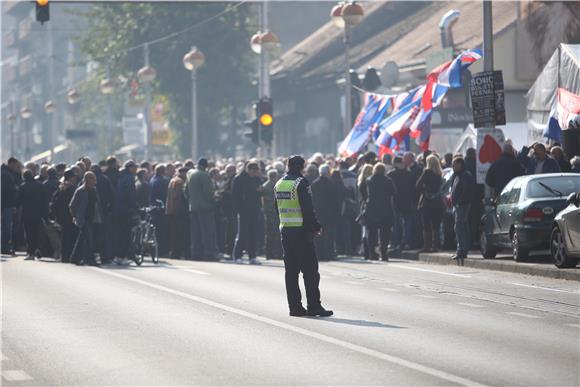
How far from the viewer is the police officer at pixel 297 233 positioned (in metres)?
18.0

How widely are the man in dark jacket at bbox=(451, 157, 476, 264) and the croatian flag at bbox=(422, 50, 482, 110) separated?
21.9 feet

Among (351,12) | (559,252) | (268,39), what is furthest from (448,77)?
(559,252)

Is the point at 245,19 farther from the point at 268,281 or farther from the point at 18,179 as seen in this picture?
the point at 268,281

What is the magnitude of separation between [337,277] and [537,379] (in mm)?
12938

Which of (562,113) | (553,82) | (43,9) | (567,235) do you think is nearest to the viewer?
(567,235)

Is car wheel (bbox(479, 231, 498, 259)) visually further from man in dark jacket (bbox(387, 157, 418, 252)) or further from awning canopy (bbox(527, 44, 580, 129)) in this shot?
awning canopy (bbox(527, 44, 580, 129))

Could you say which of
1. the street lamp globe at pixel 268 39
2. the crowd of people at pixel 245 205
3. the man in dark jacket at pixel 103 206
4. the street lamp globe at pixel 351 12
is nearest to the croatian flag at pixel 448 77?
the crowd of people at pixel 245 205

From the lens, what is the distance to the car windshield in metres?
24.9

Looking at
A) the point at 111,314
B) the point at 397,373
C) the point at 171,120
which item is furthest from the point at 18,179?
the point at 171,120

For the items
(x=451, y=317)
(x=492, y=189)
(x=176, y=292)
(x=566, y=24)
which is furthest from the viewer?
(x=566, y=24)

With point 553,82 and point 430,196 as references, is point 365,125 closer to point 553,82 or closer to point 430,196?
point 553,82

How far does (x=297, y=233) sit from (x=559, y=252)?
21.1 feet

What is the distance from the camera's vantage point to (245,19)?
75.9 m

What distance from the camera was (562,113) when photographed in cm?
2953
